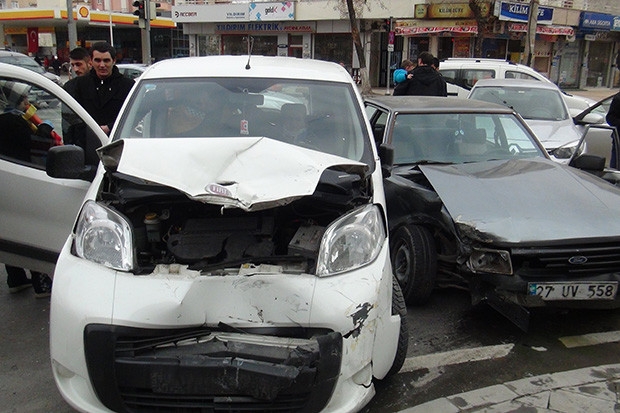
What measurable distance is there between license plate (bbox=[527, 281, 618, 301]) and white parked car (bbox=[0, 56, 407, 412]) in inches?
40.1

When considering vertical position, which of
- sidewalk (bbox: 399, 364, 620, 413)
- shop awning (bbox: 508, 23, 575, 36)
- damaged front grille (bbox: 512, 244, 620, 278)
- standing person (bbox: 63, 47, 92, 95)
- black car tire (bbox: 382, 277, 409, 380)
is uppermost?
shop awning (bbox: 508, 23, 575, 36)

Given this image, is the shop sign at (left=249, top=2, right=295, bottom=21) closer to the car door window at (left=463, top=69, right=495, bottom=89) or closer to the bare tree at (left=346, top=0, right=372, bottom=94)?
the bare tree at (left=346, top=0, right=372, bottom=94)

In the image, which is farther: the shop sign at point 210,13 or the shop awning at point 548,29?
the shop sign at point 210,13

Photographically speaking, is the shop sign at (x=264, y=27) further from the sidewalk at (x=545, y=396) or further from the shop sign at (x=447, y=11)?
the sidewalk at (x=545, y=396)

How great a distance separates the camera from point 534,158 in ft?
16.8

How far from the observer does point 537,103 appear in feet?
31.4

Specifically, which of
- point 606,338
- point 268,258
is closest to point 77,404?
point 268,258

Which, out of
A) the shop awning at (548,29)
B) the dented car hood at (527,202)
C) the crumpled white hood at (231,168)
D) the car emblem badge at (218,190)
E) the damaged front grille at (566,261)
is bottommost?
the damaged front grille at (566,261)

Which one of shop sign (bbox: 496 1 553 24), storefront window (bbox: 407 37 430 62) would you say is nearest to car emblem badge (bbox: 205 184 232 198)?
shop sign (bbox: 496 1 553 24)

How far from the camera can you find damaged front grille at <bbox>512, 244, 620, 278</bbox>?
3666 millimetres

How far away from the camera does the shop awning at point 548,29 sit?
31.7m

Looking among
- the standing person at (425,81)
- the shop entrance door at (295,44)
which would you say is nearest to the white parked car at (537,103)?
the standing person at (425,81)

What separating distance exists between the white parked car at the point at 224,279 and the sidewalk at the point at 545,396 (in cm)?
40

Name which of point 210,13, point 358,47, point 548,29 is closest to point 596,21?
point 548,29
